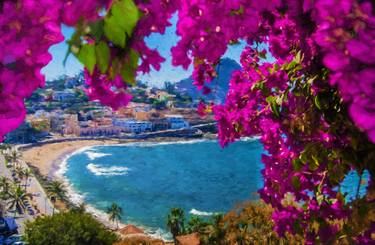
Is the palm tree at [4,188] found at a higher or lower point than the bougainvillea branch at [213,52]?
higher

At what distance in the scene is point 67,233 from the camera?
102 feet

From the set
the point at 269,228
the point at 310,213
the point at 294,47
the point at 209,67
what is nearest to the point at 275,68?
the point at 294,47

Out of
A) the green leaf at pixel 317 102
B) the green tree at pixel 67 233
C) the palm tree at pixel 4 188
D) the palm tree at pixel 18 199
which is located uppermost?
the palm tree at pixel 4 188

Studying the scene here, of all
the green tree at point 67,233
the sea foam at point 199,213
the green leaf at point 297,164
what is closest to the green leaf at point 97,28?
the green leaf at point 297,164

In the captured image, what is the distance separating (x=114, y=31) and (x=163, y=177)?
61192 mm

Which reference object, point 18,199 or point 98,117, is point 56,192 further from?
point 98,117

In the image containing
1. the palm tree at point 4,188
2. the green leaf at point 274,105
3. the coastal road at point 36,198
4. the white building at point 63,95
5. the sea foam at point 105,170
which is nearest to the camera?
the green leaf at point 274,105

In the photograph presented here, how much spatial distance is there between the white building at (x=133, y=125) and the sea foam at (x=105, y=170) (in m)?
23.1

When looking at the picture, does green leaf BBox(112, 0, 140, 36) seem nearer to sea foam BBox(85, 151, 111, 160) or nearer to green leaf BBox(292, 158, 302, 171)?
green leaf BBox(292, 158, 302, 171)

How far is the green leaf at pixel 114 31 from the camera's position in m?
0.75

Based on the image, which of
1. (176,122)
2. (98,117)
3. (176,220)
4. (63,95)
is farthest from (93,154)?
(63,95)

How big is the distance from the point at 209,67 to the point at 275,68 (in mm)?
Answer: 424

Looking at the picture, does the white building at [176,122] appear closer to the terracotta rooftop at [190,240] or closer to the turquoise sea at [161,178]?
the turquoise sea at [161,178]

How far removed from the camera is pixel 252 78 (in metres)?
2.51
